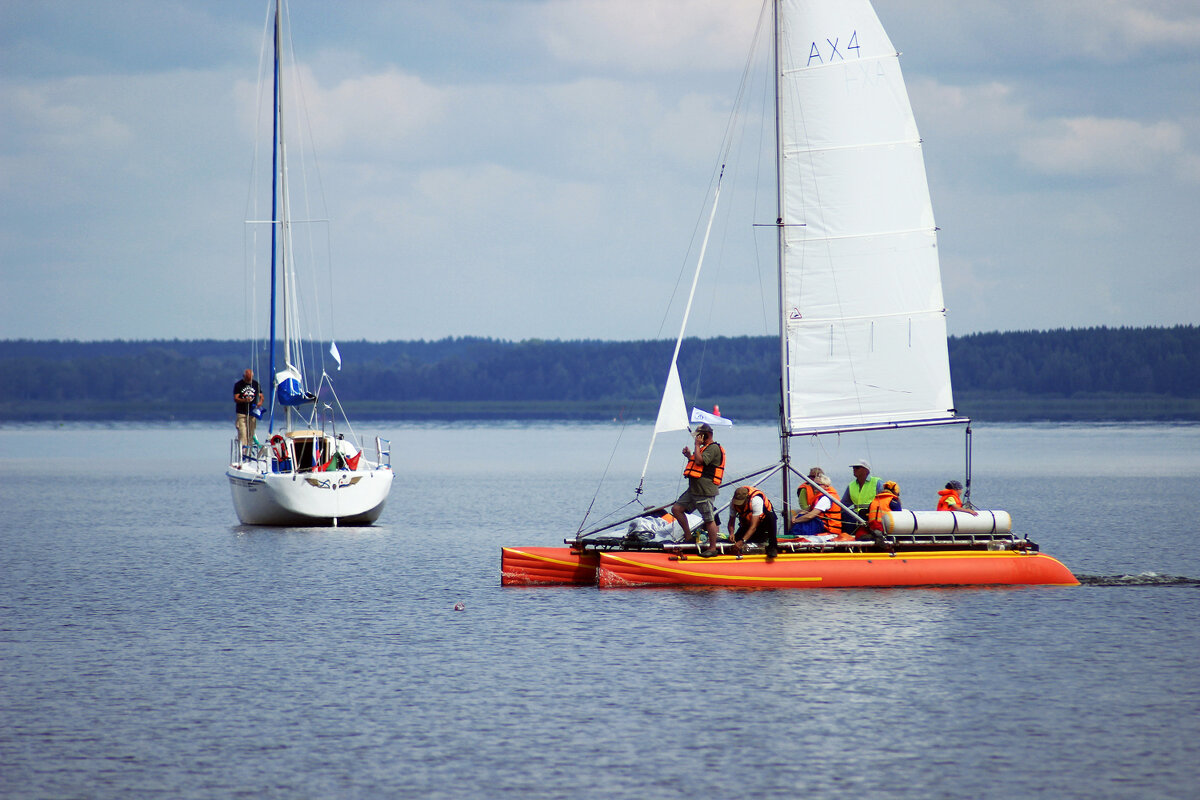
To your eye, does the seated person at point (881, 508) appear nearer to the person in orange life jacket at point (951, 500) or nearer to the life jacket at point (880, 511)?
the life jacket at point (880, 511)

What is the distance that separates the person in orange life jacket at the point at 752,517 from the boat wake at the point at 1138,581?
686 cm

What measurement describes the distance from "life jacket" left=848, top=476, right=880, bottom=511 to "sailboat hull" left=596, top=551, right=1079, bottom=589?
1287 millimetres

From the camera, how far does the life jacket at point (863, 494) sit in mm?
24406

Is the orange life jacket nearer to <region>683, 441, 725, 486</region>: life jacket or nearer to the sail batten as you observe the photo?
<region>683, 441, 725, 486</region>: life jacket

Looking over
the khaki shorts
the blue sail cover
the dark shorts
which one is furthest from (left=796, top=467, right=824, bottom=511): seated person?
the blue sail cover

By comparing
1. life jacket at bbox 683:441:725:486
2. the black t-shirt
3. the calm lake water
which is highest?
the black t-shirt

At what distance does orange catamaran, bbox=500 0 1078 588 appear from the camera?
24047 millimetres

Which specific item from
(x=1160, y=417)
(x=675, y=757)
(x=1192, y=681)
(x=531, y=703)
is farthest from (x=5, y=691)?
(x=1160, y=417)

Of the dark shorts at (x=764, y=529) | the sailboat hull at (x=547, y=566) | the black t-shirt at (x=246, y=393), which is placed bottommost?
the sailboat hull at (x=547, y=566)

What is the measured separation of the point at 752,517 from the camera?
76.7ft

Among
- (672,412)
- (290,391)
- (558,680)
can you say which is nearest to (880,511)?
(672,412)

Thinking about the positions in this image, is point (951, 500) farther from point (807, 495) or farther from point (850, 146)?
point (850, 146)

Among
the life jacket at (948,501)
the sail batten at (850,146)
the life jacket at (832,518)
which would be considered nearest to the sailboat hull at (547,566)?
the life jacket at (832,518)

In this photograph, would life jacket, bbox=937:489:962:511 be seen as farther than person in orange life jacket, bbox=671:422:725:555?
Yes
